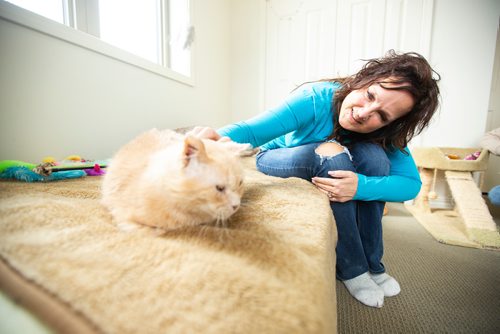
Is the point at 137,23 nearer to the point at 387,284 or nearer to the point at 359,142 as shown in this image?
the point at 359,142

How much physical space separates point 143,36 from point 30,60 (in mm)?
1151

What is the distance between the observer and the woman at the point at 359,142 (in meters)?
0.95

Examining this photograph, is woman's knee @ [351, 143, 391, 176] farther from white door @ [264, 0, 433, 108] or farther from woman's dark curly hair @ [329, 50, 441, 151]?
white door @ [264, 0, 433, 108]

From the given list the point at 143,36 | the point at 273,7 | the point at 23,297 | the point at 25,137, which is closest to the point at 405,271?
the point at 23,297

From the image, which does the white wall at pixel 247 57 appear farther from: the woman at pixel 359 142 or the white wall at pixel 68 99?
the woman at pixel 359 142

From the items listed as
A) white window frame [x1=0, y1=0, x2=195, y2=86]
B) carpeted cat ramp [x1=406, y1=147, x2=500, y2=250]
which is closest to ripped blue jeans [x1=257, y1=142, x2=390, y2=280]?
carpeted cat ramp [x1=406, y1=147, x2=500, y2=250]

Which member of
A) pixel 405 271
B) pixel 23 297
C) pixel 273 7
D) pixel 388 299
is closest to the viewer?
pixel 23 297

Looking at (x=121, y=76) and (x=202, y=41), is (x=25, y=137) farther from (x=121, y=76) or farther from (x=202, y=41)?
(x=202, y=41)

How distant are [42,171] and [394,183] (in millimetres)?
1479

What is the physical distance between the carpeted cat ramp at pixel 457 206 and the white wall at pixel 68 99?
7.93 ft

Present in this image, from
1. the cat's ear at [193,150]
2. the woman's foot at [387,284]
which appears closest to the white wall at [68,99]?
the cat's ear at [193,150]

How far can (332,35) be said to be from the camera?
279cm

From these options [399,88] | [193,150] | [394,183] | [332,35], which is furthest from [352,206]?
[332,35]

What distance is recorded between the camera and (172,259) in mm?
425
